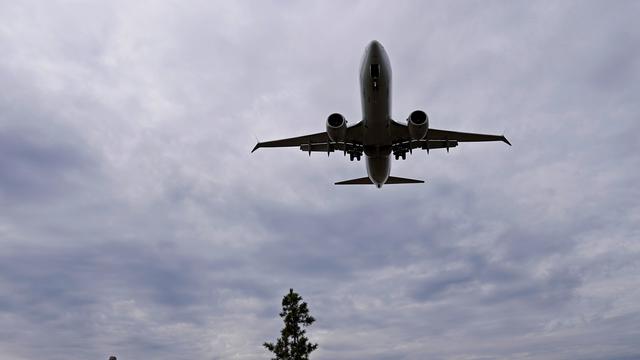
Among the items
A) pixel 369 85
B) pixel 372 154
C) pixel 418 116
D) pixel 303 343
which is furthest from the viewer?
pixel 303 343

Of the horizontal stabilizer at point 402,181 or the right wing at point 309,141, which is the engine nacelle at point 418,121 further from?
the horizontal stabilizer at point 402,181

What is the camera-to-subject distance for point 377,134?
41125 millimetres

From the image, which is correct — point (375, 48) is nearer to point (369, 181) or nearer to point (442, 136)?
point (442, 136)

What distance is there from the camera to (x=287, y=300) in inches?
2026

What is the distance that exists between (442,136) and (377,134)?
263 inches

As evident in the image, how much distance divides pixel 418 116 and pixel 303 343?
74.5 ft

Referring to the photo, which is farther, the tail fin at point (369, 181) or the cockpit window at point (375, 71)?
the tail fin at point (369, 181)

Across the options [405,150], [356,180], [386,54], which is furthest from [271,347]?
[386,54]

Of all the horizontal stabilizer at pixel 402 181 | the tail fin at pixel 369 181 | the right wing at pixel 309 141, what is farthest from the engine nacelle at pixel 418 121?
the horizontal stabilizer at pixel 402 181

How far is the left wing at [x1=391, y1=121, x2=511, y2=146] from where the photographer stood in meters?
41.9

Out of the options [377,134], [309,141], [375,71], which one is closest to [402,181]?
[309,141]

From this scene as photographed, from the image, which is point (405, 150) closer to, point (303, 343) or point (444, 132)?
point (444, 132)

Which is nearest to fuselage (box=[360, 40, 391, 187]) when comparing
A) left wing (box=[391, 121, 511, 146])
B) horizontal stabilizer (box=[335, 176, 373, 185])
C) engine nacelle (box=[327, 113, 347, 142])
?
left wing (box=[391, 121, 511, 146])

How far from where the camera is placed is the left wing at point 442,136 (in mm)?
41875
